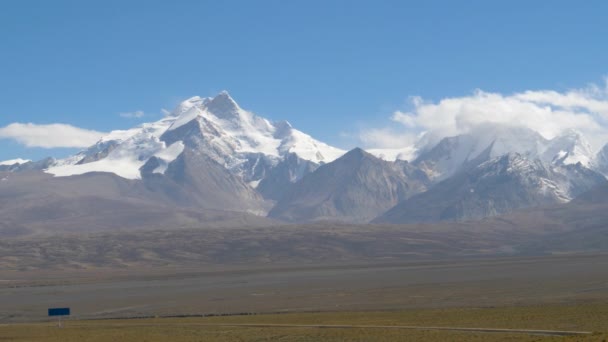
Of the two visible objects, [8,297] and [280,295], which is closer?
[280,295]

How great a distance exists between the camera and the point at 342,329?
8531 cm

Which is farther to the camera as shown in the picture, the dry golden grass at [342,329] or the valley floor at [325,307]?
the valley floor at [325,307]

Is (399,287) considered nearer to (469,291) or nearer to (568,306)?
(469,291)

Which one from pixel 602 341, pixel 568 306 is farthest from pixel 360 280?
pixel 602 341

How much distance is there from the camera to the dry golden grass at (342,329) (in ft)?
253

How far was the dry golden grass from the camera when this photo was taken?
7719 centimetres

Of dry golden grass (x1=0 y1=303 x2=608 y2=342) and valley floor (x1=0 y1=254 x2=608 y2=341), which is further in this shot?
valley floor (x1=0 y1=254 x2=608 y2=341)

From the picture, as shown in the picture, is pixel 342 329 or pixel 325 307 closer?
pixel 342 329

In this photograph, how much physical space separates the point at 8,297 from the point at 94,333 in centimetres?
8533

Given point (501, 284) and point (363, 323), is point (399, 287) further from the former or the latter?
point (363, 323)

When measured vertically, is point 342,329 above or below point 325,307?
below

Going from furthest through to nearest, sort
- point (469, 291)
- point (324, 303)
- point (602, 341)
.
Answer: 1. point (469, 291)
2. point (324, 303)
3. point (602, 341)

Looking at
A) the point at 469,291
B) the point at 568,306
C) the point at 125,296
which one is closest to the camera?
the point at 568,306

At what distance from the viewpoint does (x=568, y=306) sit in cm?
10019
